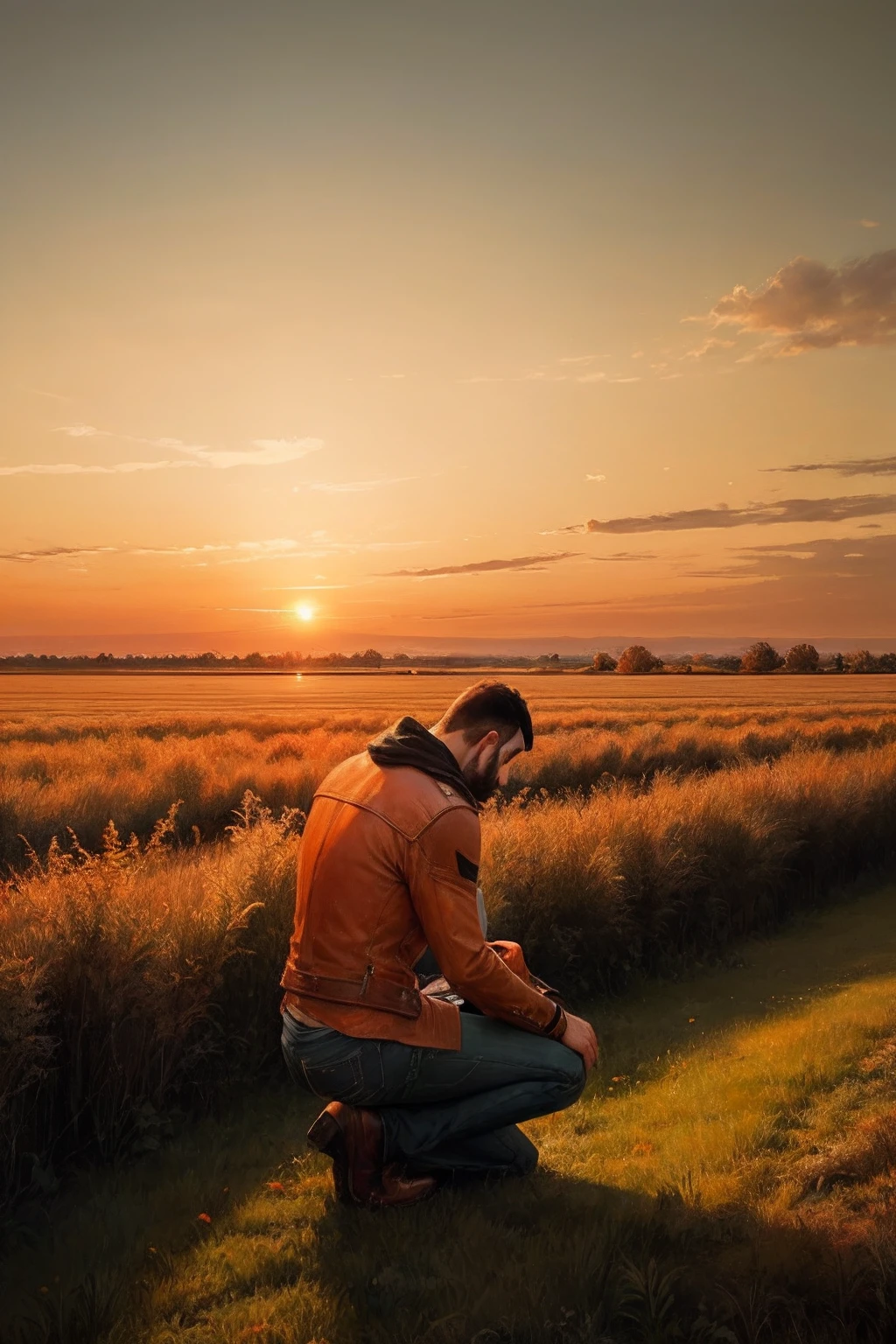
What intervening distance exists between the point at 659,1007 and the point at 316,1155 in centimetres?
418

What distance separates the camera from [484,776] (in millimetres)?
4066

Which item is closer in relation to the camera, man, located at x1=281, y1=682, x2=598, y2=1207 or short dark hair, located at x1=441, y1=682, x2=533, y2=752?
man, located at x1=281, y1=682, x2=598, y2=1207

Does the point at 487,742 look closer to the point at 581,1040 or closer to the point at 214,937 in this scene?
the point at 581,1040

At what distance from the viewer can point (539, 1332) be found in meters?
3.25

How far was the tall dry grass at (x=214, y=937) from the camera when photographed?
553cm

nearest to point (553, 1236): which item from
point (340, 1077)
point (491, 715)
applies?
point (340, 1077)

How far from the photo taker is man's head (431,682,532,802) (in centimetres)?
405

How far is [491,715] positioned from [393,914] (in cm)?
89

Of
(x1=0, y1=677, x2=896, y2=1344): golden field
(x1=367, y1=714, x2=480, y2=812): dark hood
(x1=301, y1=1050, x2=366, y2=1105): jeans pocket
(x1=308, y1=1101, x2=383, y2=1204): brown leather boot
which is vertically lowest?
(x1=0, y1=677, x2=896, y2=1344): golden field

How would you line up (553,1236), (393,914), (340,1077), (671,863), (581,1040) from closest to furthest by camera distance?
(553,1236) < (393,914) < (340,1077) < (581,1040) < (671,863)

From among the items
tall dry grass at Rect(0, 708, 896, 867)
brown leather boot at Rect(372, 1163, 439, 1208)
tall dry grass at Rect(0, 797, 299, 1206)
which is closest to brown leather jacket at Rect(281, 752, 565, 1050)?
brown leather boot at Rect(372, 1163, 439, 1208)

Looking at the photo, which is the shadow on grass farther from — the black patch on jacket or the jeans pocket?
the black patch on jacket

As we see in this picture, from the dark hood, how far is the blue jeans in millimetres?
1062

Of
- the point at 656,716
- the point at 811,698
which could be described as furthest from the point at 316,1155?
the point at 811,698
